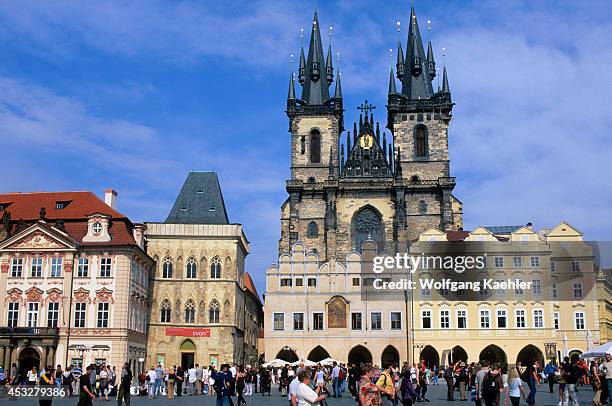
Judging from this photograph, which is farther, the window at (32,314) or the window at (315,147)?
the window at (315,147)

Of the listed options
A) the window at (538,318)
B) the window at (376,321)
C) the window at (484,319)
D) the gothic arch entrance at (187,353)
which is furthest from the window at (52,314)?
the window at (538,318)

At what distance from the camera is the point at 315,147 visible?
2788 inches

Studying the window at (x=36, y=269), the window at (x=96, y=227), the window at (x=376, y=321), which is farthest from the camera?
the window at (x=376, y=321)

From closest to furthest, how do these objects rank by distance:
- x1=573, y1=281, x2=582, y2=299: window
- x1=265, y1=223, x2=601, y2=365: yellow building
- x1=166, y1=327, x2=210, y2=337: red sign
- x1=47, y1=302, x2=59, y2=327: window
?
x1=47, y1=302, x2=59, y2=327: window < x1=166, y1=327, x2=210, y2=337: red sign < x1=265, y1=223, x2=601, y2=365: yellow building < x1=573, y1=281, x2=582, y2=299: window

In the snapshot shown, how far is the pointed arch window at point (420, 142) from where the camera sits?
68938 mm

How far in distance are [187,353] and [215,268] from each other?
20.0ft

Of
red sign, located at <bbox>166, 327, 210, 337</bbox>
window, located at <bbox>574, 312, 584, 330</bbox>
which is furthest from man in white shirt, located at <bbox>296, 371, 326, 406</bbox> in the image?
window, located at <bbox>574, 312, 584, 330</bbox>

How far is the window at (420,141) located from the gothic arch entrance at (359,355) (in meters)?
20.5

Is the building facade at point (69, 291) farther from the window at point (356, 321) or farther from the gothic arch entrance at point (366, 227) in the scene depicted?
the gothic arch entrance at point (366, 227)

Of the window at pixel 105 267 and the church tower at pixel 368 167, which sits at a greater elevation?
the church tower at pixel 368 167

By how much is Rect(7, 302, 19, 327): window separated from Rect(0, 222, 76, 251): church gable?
347 cm

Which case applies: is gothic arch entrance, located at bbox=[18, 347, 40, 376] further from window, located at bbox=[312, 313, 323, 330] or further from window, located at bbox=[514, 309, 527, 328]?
window, located at bbox=[514, 309, 527, 328]

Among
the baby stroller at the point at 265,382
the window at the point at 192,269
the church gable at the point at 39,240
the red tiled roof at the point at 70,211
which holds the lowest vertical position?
the baby stroller at the point at 265,382

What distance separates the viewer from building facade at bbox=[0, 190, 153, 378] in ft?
148
